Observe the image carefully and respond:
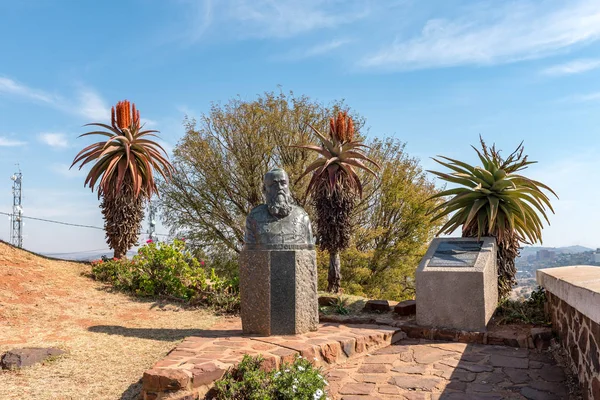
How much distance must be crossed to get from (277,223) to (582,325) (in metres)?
3.50

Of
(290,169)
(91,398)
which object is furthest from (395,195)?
(91,398)

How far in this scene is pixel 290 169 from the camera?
15359mm

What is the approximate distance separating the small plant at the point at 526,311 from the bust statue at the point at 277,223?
11.1 ft

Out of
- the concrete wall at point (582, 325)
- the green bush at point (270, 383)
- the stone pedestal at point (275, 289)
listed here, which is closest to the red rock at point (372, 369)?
the stone pedestal at point (275, 289)

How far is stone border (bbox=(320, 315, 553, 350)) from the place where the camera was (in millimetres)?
6145

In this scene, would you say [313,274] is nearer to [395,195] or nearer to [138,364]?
[138,364]

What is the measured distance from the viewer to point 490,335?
6.43 m

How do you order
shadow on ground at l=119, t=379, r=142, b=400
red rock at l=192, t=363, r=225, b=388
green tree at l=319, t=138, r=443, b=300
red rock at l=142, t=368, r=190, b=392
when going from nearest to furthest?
red rock at l=142, t=368, r=190, b=392, red rock at l=192, t=363, r=225, b=388, shadow on ground at l=119, t=379, r=142, b=400, green tree at l=319, t=138, r=443, b=300

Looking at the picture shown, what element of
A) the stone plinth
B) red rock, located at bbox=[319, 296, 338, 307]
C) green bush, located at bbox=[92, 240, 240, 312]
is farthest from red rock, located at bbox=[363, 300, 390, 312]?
green bush, located at bbox=[92, 240, 240, 312]

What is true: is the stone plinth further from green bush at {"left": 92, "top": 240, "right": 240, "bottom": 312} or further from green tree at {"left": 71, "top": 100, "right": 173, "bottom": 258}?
green tree at {"left": 71, "top": 100, "right": 173, "bottom": 258}

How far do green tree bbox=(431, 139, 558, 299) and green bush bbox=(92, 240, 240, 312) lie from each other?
439 centimetres

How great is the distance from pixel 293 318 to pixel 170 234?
1170 centimetres

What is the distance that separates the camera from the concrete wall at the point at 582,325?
3.57 meters

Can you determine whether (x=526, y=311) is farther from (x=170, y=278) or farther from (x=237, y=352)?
(x=170, y=278)
